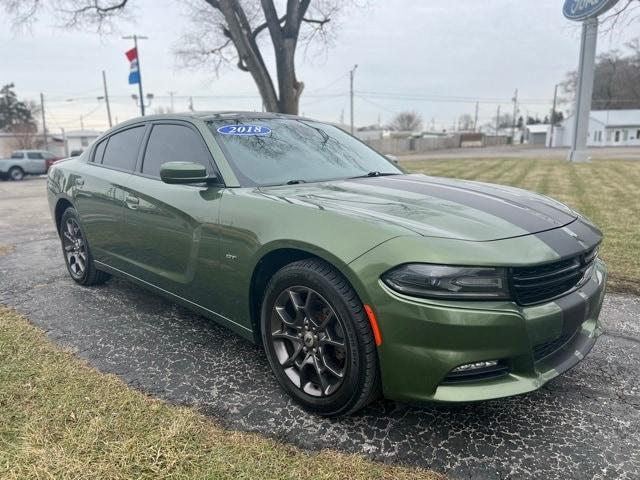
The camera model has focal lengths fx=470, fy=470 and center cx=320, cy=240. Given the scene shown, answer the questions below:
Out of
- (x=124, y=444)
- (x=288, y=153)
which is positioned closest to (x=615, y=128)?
(x=288, y=153)

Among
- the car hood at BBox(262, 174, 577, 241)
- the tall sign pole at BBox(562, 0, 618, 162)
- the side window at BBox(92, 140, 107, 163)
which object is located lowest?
the car hood at BBox(262, 174, 577, 241)

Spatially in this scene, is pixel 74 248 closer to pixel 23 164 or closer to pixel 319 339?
pixel 319 339

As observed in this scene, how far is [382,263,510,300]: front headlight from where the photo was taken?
1.87 meters

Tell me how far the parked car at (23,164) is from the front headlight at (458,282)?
25.6 metres

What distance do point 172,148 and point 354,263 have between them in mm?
1905

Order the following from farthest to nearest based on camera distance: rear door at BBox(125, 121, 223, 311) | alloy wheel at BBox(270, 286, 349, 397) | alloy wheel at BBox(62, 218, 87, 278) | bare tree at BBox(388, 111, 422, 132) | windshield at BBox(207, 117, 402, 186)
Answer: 1. bare tree at BBox(388, 111, 422, 132)
2. alloy wheel at BBox(62, 218, 87, 278)
3. windshield at BBox(207, 117, 402, 186)
4. rear door at BBox(125, 121, 223, 311)
5. alloy wheel at BBox(270, 286, 349, 397)

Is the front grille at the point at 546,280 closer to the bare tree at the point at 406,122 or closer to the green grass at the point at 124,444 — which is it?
the green grass at the point at 124,444

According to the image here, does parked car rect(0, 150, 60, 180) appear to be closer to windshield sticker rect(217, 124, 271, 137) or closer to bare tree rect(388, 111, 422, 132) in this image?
windshield sticker rect(217, 124, 271, 137)

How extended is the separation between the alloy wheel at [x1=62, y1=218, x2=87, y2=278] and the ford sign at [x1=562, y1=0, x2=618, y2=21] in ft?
59.4

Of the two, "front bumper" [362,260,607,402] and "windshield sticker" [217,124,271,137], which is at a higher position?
"windshield sticker" [217,124,271,137]

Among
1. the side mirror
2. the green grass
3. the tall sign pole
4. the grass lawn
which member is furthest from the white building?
the green grass

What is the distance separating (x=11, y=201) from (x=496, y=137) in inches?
2652

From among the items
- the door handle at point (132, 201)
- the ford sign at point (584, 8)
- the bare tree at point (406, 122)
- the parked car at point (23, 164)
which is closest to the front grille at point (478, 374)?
the door handle at point (132, 201)

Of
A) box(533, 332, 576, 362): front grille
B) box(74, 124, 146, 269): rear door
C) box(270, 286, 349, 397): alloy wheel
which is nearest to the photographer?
box(533, 332, 576, 362): front grille
